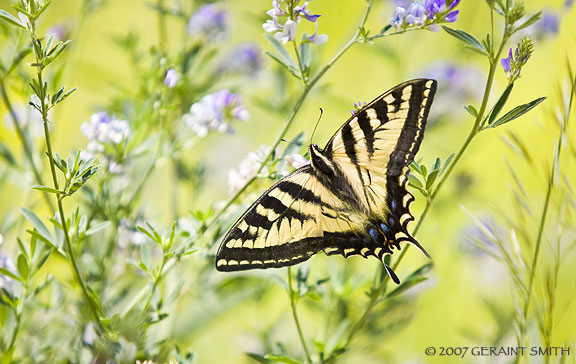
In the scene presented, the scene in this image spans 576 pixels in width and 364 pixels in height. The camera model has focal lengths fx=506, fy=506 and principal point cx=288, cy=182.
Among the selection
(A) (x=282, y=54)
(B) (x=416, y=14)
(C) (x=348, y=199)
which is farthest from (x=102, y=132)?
(B) (x=416, y=14)

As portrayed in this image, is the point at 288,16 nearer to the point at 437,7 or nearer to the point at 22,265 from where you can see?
the point at 437,7

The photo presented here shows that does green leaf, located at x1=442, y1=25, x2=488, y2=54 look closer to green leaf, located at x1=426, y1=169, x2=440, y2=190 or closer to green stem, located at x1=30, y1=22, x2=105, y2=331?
green leaf, located at x1=426, y1=169, x2=440, y2=190

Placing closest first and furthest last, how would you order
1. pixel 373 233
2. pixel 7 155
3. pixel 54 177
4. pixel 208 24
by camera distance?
pixel 54 177 < pixel 373 233 < pixel 7 155 < pixel 208 24

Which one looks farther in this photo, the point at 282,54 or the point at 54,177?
the point at 282,54

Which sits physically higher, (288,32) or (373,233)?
(288,32)

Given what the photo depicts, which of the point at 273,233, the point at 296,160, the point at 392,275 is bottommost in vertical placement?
the point at 392,275

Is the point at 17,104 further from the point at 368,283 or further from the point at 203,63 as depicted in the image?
the point at 368,283

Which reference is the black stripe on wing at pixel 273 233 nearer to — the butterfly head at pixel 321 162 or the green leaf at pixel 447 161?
the butterfly head at pixel 321 162
